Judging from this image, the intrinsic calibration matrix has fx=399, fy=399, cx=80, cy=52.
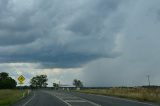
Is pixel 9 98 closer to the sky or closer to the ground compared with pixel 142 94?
closer to the ground

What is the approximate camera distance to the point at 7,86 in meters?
192

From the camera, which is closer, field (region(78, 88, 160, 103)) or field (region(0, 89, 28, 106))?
field (region(0, 89, 28, 106))

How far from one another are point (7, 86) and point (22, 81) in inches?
5140

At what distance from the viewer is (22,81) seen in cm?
6412

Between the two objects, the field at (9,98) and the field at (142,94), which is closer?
the field at (9,98)

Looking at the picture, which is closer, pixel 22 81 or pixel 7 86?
pixel 22 81

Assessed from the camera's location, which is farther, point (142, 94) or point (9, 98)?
point (9, 98)
